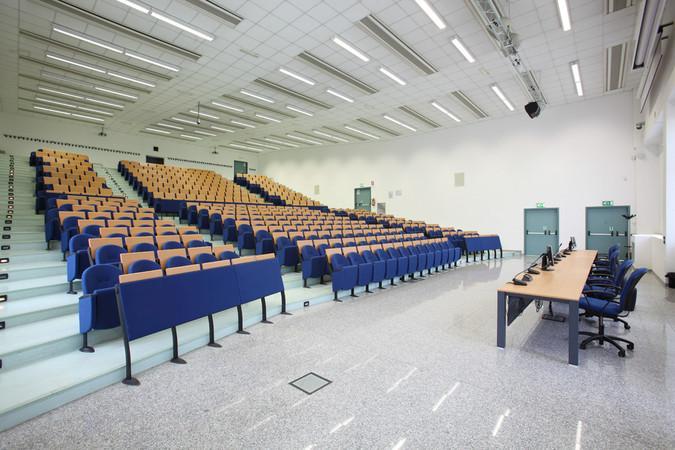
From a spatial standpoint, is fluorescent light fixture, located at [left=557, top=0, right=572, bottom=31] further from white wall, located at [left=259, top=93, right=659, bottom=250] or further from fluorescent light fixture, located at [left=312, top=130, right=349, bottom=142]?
fluorescent light fixture, located at [left=312, top=130, right=349, bottom=142]

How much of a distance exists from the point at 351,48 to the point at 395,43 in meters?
0.97

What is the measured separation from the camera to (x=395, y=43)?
23.5 feet

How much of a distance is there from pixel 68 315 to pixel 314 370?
8.28 ft

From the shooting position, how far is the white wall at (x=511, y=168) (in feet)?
32.8

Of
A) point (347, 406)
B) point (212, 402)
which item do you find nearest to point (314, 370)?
point (347, 406)

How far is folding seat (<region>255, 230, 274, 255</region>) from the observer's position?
19.9ft

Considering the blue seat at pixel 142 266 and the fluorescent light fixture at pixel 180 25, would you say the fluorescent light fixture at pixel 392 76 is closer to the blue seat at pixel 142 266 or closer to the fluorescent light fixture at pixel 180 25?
the fluorescent light fixture at pixel 180 25

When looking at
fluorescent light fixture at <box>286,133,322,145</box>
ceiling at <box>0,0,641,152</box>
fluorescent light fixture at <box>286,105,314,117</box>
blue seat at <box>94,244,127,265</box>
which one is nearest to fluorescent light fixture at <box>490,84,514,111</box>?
ceiling at <box>0,0,641,152</box>

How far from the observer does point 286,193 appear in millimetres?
14023

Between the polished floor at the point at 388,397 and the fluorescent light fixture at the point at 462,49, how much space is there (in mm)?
6015

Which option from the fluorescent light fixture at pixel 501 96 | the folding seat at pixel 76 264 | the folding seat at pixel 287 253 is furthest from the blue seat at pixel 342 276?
the fluorescent light fixture at pixel 501 96

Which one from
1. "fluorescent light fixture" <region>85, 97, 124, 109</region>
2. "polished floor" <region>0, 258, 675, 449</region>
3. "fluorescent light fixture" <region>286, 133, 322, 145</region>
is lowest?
"polished floor" <region>0, 258, 675, 449</region>

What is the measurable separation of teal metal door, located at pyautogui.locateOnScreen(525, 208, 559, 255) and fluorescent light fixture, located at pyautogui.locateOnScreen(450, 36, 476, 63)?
6.21 metres

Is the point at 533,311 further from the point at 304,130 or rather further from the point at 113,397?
the point at 304,130
